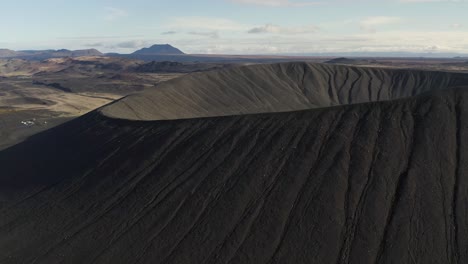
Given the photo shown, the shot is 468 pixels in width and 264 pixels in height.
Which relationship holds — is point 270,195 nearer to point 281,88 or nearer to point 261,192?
point 261,192

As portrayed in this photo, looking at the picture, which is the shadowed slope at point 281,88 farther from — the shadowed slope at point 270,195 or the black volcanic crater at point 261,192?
the shadowed slope at point 270,195

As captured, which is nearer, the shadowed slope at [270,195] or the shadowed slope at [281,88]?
the shadowed slope at [270,195]

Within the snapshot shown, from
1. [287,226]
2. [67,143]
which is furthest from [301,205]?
[67,143]

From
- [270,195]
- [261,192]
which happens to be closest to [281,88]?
[261,192]

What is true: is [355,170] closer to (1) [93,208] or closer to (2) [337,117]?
(2) [337,117]

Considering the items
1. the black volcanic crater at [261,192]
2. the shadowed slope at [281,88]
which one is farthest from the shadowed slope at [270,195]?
the shadowed slope at [281,88]

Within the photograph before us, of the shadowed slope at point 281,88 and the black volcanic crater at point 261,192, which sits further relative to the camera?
the shadowed slope at point 281,88

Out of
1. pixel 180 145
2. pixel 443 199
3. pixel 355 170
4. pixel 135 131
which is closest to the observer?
pixel 443 199
